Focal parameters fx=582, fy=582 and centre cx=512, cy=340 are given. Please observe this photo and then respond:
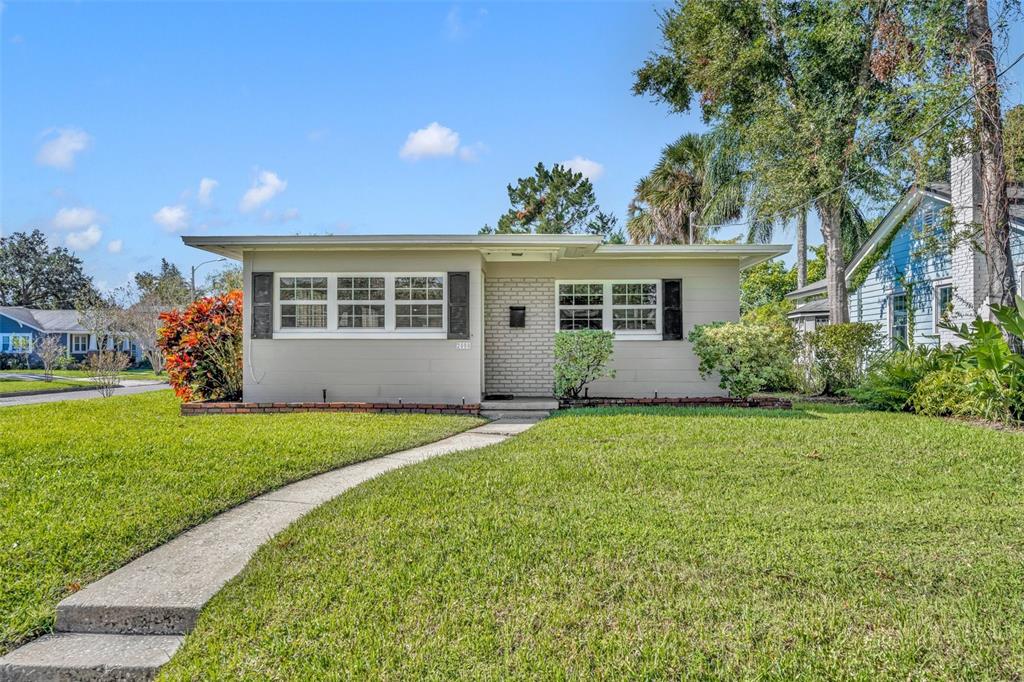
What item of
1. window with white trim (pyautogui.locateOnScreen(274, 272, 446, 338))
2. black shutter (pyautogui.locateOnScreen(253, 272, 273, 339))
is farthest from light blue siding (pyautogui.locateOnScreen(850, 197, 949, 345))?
black shutter (pyautogui.locateOnScreen(253, 272, 273, 339))

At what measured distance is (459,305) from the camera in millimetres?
9719

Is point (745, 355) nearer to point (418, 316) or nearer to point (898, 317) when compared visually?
point (418, 316)

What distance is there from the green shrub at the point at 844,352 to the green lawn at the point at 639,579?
6791mm

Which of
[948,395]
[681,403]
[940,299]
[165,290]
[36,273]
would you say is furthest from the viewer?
[36,273]

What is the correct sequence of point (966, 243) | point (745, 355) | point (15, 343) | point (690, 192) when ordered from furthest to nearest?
point (15, 343)
point (690, 192)
point (966, 243)
point (745, 355)

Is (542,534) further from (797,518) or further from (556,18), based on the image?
(556,18)

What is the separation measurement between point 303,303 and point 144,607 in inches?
302

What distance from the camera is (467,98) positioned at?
15258 millimetres

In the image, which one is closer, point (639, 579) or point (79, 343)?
point (639, 579)

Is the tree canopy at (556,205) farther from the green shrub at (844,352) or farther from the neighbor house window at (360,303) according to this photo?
the neighbor house window at (360,303)

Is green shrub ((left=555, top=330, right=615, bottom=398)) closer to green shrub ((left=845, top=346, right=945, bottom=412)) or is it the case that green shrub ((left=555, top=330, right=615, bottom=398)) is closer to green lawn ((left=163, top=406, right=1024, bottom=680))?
green shrub ((left=845, top=346, right=945, bottom=412))

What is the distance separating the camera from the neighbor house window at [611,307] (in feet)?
36.5

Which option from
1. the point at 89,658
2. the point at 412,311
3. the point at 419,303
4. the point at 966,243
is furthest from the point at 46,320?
the point at 966,243

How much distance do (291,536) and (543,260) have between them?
818 cm
